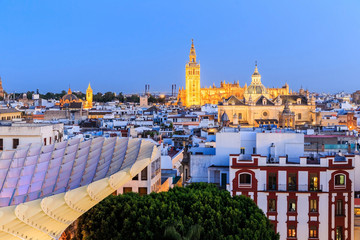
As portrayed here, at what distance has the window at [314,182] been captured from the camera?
91.0ft

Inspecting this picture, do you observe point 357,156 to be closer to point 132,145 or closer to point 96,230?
point 132,145

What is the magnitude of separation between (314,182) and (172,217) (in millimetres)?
10461

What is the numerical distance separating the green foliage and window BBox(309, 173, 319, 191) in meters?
6.37

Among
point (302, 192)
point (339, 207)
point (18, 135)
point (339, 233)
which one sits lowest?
point (339, 233)

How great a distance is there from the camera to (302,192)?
27.5 metres

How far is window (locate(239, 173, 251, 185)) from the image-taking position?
91.8 feet

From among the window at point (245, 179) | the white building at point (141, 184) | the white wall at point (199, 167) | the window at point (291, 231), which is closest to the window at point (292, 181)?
the window at point (291, 231)

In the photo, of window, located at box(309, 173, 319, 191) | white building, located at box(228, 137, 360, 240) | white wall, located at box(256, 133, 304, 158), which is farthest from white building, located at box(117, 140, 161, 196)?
window, located at box(309, 173, 319, 191)

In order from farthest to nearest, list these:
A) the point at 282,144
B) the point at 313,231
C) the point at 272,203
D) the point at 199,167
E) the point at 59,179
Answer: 1. the point at 199,167
2. the point at 282,144
3. the point at 272,203
4. the point at 313,231
5. the point at 59,179

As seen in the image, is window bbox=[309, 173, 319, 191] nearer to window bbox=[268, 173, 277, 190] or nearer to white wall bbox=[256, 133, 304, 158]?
window bbox=[268, 173, 277, 190]

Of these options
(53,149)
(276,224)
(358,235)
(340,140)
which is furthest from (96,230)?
(340,140)

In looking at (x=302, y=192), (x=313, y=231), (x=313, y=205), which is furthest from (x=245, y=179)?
(x=313, y=231)

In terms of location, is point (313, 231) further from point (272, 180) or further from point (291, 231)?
point (272, 180)

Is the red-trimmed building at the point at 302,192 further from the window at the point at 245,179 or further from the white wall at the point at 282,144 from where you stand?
the white wall at the point at 282,144
